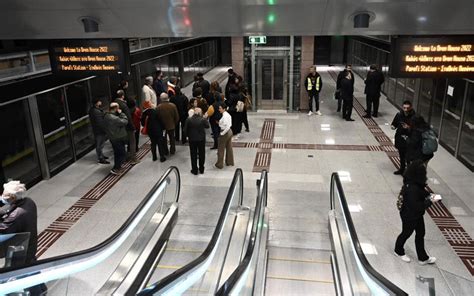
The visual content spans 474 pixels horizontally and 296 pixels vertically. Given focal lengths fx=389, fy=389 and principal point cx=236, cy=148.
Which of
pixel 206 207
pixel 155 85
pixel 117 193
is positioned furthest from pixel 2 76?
pixel 155 85

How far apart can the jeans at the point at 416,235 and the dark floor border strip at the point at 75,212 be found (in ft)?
15.3

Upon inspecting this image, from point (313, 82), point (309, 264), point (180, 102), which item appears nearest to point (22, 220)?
point (309, 264)

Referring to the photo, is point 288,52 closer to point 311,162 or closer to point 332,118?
point 332,118

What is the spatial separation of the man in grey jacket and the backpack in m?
5.27

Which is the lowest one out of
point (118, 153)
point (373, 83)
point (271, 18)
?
point (118, 153)

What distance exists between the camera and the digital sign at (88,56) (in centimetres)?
627

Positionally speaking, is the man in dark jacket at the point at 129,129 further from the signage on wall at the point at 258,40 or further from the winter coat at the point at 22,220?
the signage on wall at the point at 258,40

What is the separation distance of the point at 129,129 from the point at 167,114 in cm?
85

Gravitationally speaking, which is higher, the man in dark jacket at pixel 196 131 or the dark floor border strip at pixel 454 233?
the man in dark jacket at pixel 196 131

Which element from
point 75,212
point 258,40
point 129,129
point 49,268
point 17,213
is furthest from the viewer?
point 258,40

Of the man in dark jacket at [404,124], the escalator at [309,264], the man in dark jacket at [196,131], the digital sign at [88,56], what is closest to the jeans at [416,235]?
the escalator at [309,264]

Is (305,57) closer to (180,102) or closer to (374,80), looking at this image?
(374,80)

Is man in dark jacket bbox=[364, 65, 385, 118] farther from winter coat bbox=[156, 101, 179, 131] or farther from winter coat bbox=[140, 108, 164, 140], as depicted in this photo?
winter coat bbox=[140, 108, 164, 140]

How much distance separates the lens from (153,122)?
803 cm
